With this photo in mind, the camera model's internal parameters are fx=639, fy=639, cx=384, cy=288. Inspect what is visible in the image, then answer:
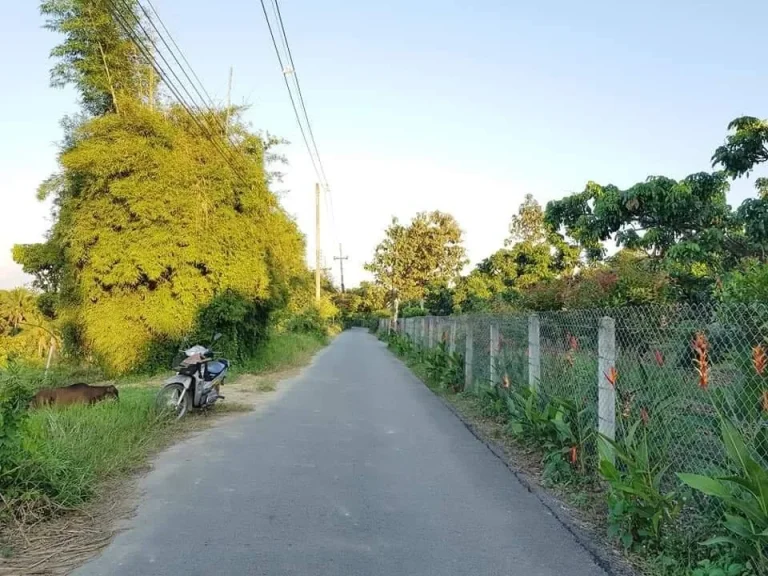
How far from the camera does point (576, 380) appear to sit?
21.9 ft

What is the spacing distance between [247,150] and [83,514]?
50.2 ft

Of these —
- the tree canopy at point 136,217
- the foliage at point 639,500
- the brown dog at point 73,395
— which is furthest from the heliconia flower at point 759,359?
the tree canopy at point 136,217

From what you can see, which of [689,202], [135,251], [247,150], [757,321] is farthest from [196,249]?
[757,321]

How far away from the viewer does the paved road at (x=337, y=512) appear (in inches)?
165

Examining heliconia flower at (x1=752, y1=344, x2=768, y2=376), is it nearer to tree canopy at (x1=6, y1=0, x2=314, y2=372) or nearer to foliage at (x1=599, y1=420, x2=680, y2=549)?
foliage at (x1=599, y1=420, x2=680, y2=549)

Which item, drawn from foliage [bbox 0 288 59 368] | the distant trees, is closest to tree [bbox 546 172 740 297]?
the distant trees

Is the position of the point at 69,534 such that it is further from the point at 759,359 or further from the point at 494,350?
the point at 494,350

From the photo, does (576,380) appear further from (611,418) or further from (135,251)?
(135,251)

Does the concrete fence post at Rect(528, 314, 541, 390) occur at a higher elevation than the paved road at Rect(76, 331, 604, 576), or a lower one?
higher

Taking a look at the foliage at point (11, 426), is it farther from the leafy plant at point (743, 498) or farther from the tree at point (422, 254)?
the tree at point (422, 254)

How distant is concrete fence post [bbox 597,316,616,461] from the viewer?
217 inches

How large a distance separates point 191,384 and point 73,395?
1720mm

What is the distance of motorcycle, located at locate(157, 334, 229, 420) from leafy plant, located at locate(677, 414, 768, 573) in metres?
7.75

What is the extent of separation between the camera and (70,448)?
598 cm
